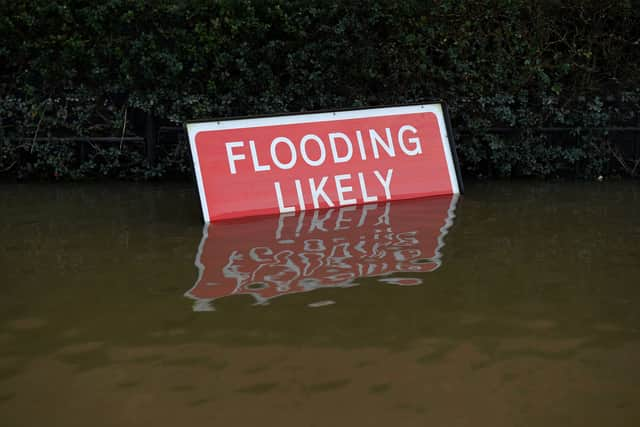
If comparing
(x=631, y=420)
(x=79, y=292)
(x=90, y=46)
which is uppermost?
(x=90, y=46)

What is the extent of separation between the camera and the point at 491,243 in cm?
558

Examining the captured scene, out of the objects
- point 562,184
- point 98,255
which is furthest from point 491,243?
point 562,184

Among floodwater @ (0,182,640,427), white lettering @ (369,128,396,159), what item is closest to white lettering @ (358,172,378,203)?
white lettering @ (369,128,396,159)

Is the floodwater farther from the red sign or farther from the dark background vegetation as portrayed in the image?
the dark background vegetation

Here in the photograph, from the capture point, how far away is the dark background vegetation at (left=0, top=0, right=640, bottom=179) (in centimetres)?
830

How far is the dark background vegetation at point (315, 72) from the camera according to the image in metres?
8.30

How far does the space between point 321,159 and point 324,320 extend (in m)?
3.07

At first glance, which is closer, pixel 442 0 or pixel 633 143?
pixel 442 0

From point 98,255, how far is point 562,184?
16.4ft

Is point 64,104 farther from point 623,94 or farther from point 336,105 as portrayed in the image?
point 623,94

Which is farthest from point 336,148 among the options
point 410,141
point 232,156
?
point 232,156

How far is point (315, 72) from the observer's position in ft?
27.5

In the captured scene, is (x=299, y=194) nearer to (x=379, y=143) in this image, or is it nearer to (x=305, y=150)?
(x=305, y=150)

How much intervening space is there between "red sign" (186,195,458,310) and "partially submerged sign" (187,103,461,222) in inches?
5.6
